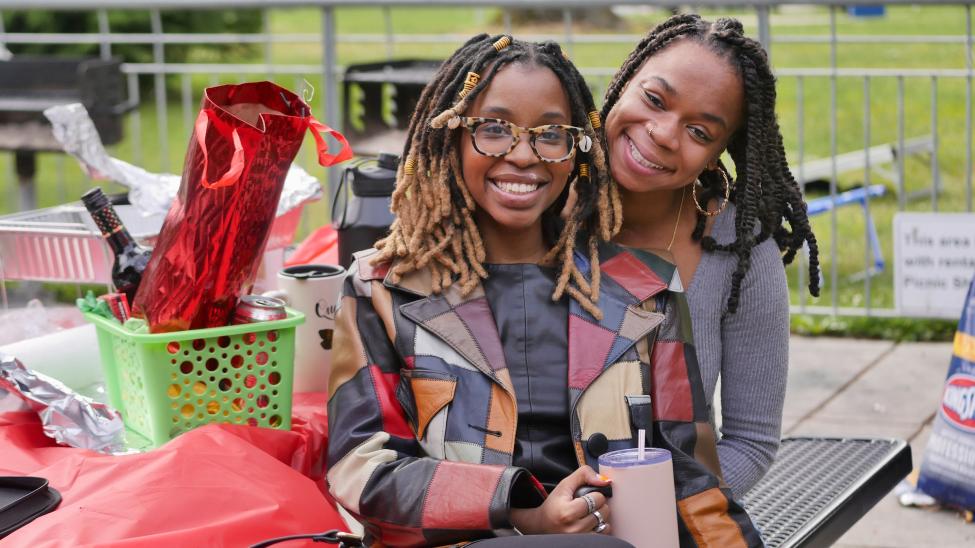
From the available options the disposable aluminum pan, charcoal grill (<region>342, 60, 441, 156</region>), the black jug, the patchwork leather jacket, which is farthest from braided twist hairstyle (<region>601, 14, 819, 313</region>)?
charcoal grill (<region>342, 60, 441, 156</region>)

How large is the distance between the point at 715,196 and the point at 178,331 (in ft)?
3.67

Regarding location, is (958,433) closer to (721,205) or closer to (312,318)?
(721,205)

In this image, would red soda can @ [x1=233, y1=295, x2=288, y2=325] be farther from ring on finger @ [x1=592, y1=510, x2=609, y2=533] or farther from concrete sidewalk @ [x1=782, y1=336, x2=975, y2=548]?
concrete sidewalk @ [x1=782, y1=336, x2=975, y2=548]

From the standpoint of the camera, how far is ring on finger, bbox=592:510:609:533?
202 cm

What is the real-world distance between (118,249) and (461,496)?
34.2 inches

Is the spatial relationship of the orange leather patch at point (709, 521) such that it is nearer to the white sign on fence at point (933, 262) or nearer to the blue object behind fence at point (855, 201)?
the white sign on fence at point (933, 262)

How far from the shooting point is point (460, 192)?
2375 millimetres

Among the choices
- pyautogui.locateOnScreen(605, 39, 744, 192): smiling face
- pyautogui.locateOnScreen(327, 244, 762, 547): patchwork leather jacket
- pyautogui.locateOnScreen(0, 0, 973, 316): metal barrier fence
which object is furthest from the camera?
pyautogui.locateOnScreen(0, 0, 973, 316): metal barrier fence

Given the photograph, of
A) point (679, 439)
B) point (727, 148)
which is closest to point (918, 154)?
point (727, 148)

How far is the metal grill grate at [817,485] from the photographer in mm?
2748

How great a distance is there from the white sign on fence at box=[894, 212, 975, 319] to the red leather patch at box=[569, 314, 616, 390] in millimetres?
3348

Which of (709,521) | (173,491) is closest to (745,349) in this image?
(709,521)

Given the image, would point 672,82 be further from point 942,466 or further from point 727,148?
point 942,466

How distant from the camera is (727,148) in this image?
2.60m
